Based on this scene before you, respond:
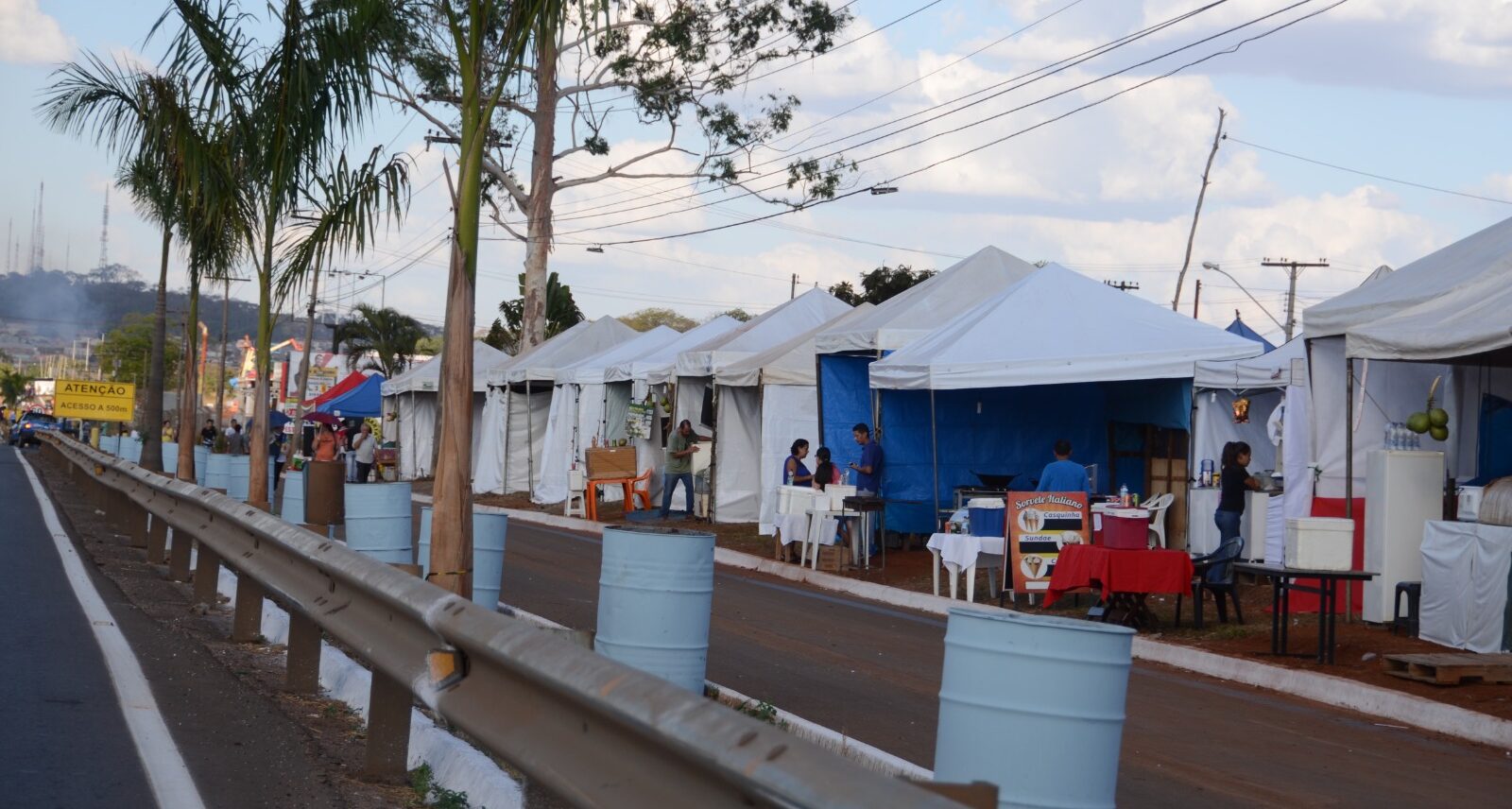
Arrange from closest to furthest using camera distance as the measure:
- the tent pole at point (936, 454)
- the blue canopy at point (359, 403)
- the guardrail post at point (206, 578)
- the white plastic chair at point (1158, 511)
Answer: the guardrail post at point (206, 578) → the white plastic chair at point (1158, 511) → the tent pole at point (936, 454) → the blue canopy at point (359, 403)

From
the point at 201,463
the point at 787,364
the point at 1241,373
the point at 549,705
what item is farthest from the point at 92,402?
the point at 549,705

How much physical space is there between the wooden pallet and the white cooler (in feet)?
4.24

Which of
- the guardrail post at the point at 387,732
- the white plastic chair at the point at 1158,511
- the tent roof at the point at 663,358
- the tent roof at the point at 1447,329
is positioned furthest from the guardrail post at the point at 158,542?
the tent roof at the point at 663,358

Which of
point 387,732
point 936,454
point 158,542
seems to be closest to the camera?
point 387,732

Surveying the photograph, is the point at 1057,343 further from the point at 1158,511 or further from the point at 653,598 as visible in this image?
the point at 653,598

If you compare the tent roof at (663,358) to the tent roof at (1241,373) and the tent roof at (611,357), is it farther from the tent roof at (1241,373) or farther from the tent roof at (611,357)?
the tent roof at (1241,373)

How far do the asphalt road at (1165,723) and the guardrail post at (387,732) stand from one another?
9.03 ft

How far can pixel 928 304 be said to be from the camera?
23078 millimetres

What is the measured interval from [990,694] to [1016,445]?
739 inches

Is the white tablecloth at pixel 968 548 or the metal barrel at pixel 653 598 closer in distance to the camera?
the metal barrel at pixel 653 598

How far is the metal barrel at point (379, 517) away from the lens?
11430mm

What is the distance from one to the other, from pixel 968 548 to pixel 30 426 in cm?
7055

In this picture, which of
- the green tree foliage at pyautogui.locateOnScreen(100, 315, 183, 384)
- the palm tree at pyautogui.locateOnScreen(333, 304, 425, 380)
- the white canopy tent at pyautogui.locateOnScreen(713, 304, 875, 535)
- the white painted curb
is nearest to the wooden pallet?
the white painted curb

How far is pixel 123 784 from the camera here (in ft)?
20.2
